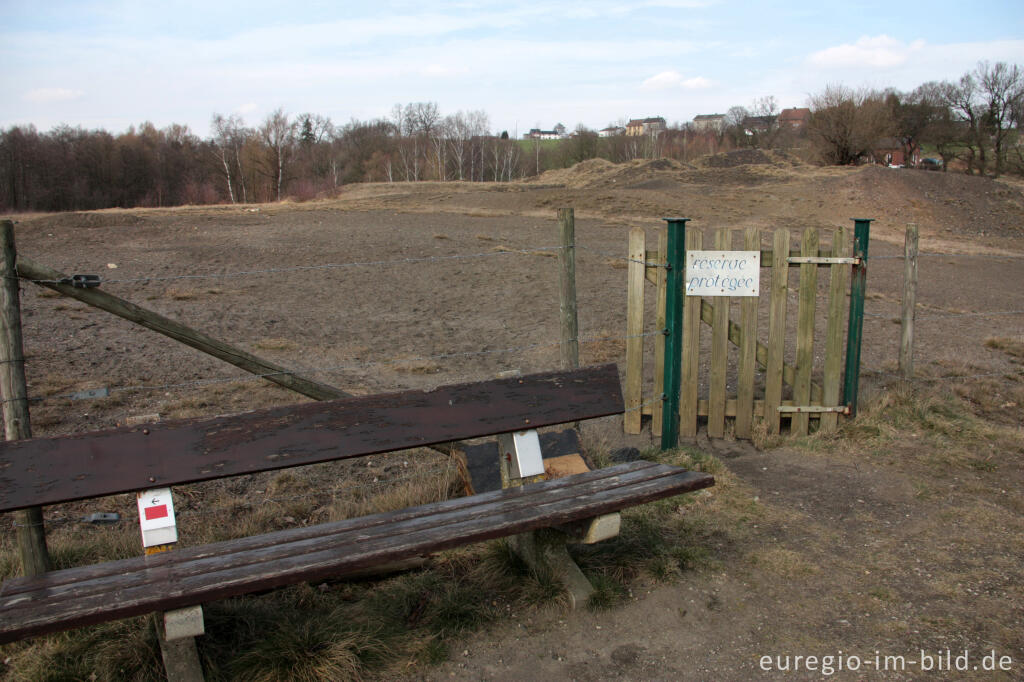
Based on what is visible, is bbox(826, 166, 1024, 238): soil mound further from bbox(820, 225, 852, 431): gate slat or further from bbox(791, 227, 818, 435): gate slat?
bbox(791, 227, 818, 435): gate slat

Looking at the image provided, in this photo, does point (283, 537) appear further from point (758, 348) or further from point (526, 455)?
point (758, 348)

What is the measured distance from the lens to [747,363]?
565 cm

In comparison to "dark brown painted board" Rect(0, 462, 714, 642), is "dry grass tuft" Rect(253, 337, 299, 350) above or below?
below

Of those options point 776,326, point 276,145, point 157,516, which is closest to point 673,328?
point 776,326

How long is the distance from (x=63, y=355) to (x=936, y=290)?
43.3 feet

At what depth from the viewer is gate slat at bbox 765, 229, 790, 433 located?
555 cm

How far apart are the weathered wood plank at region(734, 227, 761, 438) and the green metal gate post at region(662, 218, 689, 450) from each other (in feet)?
1.78

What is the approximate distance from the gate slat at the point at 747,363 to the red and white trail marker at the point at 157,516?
4.04 metres

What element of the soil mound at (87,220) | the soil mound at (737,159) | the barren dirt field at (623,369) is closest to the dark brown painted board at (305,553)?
the barren dirt field at (623,369)

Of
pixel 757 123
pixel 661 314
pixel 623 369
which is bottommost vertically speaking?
pixel 623 369

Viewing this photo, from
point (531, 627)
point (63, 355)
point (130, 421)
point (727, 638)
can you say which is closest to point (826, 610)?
point (727, 638)

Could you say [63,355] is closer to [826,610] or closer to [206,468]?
[206,468]

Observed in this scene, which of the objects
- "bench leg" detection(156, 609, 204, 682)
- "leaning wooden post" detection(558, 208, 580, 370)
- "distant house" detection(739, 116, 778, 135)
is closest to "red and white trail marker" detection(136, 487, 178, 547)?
"bench leg" detection(156, 609, 204, 682)

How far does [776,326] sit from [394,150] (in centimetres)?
6180
